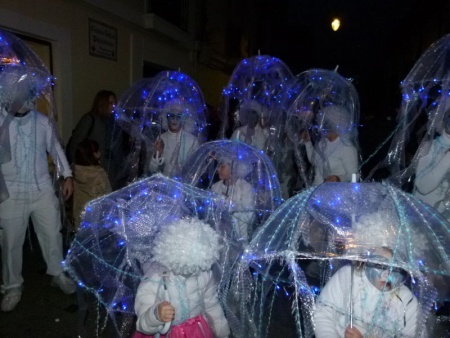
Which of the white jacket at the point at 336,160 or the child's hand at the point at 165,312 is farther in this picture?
the white jacket at the point at 336,160

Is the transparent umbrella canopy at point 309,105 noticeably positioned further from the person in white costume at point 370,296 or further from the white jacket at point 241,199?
the person in white costume at point 370,296

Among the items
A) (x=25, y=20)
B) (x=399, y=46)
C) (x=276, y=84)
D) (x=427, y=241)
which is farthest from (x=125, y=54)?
(x=399, y=46)

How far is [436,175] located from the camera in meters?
3.44

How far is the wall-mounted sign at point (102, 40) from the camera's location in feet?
26.4

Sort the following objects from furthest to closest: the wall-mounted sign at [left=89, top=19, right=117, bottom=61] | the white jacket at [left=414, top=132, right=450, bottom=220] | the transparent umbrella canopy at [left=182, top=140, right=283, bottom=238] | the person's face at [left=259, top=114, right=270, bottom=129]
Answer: the wall-mounted sign at [left=89, top=19, right=117, bottom=61]
the person's face at [left=259, top=114, right=270, bottom=129]
the transparent umbrella canopy at [left=182, top=140, right=283, bottom=238]
the white jacket at [left=414, top=132, right=450, bottom=220]

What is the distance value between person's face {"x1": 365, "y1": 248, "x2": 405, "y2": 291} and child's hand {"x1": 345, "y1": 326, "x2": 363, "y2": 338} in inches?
9.8

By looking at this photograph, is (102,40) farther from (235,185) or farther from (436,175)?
(436,175)

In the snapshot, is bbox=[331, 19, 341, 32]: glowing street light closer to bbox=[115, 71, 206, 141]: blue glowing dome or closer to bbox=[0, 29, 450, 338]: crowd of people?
bbox=[0, 29, 450, 338]: crowd of people

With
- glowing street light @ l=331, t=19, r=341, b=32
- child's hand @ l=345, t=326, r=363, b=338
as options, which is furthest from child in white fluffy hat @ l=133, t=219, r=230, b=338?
glowing street light @ l=331, t=19, r=341, b=32

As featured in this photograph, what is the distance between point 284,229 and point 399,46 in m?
37.6

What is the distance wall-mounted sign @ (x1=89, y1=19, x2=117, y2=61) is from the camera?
317 inches

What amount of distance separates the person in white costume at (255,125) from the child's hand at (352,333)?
3572mm

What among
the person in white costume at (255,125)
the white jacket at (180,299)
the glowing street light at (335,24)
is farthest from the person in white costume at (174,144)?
the glowing street light at (335,24)

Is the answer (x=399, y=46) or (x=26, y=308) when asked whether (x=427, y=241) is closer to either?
(x=26, y=308)
